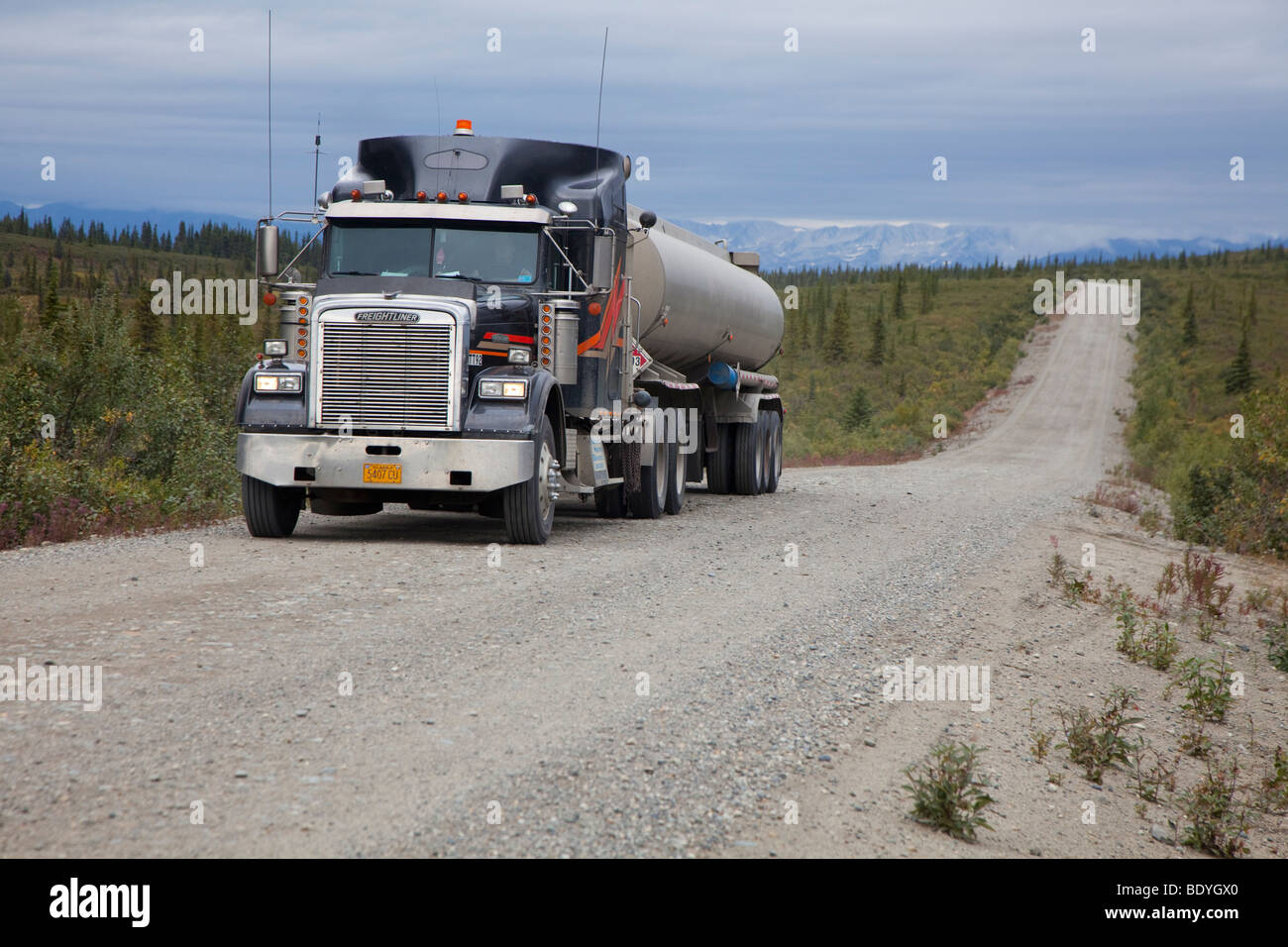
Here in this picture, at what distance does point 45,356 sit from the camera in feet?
55.9

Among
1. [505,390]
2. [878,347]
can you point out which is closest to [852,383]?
[878,347]

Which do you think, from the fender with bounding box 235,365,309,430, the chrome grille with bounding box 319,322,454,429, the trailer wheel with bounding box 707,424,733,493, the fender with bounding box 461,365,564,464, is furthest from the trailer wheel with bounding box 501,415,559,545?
the trailer wheel with bounding box 707,424,733,493

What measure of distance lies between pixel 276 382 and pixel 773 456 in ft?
39.6

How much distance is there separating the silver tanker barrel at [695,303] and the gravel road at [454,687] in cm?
388

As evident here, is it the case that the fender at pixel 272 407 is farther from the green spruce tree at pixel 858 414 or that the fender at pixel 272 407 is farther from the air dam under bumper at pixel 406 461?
the green spruce tree at pixel 858 414

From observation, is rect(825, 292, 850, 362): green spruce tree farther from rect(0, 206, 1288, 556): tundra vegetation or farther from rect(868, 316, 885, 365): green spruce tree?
rect(868, 316, 885, 365): green spruce tree

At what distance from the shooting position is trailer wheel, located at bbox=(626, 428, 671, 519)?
15617mm

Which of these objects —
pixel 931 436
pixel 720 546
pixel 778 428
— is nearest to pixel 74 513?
pixel 720 546

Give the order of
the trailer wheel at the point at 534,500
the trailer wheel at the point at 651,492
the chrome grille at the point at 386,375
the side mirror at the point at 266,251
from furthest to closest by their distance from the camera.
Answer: the trailer wheel at the point at 651,492, the side mirror at the point at 266,251, the trailer wheel at the point at 534,500, the chrome grille at the point at 386,375

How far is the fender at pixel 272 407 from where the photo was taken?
11359 millimetres

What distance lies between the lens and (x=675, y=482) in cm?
1697

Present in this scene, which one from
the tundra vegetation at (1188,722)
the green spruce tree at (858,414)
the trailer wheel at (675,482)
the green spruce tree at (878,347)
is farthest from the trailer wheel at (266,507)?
the green spruce tree at (878,347)

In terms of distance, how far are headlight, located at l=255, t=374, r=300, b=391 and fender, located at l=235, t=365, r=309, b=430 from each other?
0.17 feet

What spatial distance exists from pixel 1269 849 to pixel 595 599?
4.68m
